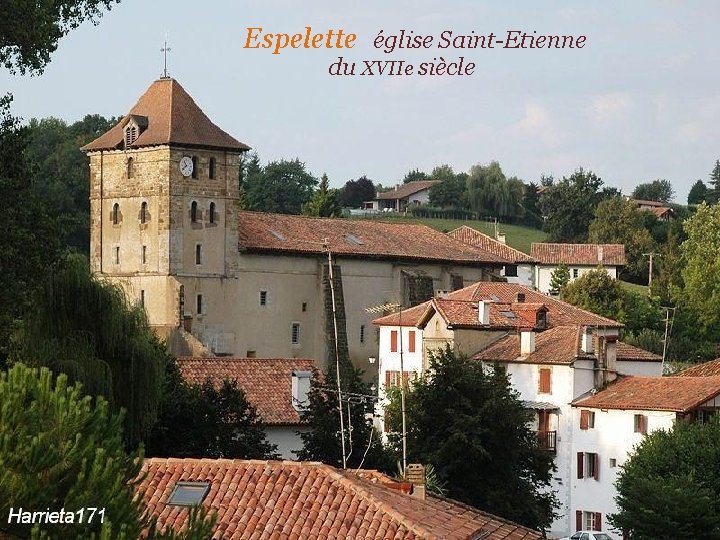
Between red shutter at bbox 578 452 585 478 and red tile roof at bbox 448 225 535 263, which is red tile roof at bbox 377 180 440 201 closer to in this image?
red tile roof at bbox 448 225 535 263

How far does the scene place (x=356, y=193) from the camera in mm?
181375

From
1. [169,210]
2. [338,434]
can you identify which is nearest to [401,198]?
[169,210]

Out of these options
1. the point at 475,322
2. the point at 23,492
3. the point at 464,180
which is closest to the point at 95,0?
the point at 23,492

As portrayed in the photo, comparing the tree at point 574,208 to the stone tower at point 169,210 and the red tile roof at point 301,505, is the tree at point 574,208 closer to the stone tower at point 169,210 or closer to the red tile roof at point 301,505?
the stone tower at point 169,210

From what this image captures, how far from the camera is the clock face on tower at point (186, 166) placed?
8025 centimetres

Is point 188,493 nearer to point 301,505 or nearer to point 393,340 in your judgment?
point 301,505

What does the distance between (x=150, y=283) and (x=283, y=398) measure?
27.0 metres

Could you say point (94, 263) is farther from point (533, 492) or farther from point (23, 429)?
point (23, 429)

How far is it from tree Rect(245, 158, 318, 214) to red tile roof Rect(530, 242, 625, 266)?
69.4 feet

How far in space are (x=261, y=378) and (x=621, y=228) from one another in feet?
294

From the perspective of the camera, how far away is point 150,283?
79.9 metres

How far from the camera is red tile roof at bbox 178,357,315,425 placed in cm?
5250

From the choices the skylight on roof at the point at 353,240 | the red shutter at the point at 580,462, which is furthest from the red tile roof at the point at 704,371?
the skylight on roof at the point at 353,240

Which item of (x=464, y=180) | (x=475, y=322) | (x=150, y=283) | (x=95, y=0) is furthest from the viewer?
(x=464, y=180)
